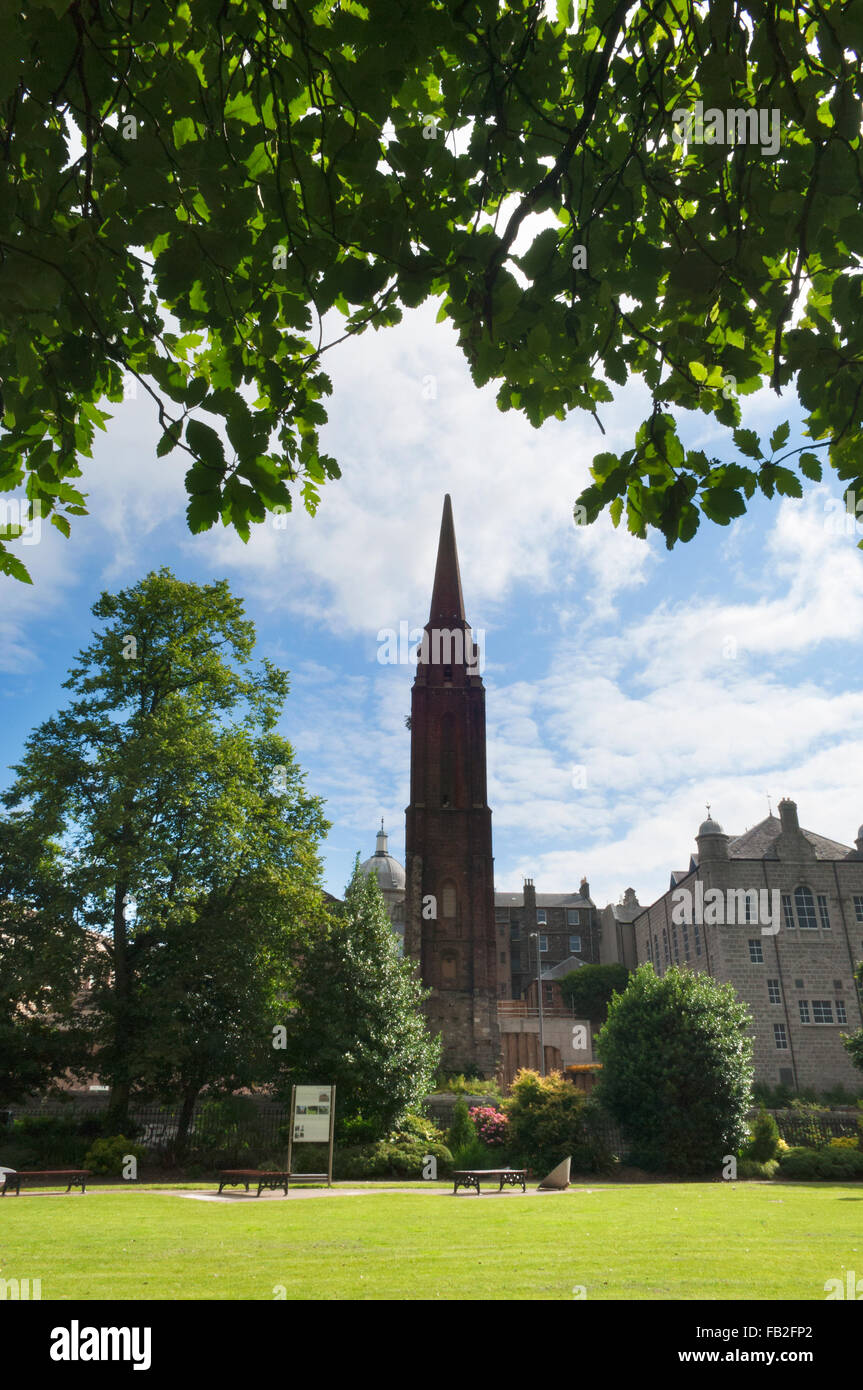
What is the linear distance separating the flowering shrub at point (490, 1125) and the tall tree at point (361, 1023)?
1686 millimetres

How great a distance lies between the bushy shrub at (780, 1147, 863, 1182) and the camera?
73.2 feet

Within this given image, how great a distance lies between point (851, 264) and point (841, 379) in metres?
0.81

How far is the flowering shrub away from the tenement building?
19771 mm

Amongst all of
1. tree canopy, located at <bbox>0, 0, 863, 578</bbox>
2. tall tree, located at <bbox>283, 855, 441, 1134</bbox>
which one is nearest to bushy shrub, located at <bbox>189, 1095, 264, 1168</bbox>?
tall tree, located at <bbox>283, 855, 441, 1134</bbox>

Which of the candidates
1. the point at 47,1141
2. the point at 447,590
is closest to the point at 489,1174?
the point at 47,1141

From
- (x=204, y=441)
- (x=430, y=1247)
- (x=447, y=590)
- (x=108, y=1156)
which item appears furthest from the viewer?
(x=447, y=590)

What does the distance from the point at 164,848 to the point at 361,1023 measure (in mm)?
7473

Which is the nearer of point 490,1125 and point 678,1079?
Answer: point 678,1079

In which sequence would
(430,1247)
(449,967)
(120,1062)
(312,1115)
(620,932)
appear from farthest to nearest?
(620,932)
(449,967)
(120,1062)
(312,1115)
(430,1247)

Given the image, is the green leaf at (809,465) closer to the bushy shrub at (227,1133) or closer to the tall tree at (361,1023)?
the tall tree at (361,1023)

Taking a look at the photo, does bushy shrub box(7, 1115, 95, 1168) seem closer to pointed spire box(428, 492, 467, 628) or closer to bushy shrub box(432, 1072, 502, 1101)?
bushy shrub box(432, 1072, 502, 1101)

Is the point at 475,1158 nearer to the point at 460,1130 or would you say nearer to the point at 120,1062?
the point at 460,1130

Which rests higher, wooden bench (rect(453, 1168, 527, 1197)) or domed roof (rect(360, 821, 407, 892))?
domed roof (rect(360, 821, 407, 892))

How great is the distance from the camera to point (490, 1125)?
25.1 metres
